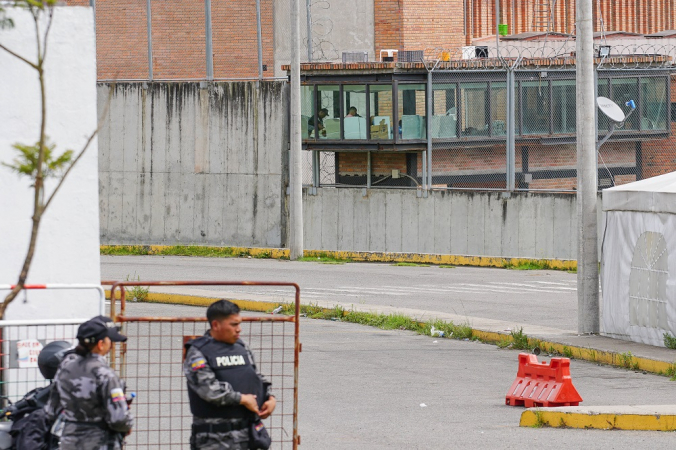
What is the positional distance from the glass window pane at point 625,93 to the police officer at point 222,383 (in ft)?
88.1

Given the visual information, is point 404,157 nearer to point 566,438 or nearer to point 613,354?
point 613,354

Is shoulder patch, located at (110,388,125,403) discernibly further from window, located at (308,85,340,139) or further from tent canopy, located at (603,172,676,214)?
window, located at (308,85,340,139)

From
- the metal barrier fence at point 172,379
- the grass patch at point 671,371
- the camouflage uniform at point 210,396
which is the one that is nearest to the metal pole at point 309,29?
the metal barrier fence at point 172,379

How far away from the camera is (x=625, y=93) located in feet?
105

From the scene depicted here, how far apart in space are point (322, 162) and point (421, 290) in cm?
976

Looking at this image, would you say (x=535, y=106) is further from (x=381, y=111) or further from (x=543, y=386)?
(x=543, y=386)

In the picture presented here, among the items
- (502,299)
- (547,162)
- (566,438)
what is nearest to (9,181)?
(566,438)

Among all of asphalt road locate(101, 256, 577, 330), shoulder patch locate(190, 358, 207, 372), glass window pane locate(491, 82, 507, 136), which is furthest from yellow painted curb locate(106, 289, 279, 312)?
glass window pane locate(491, 82, 507, 136)

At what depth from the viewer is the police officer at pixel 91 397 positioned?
6.38 metres

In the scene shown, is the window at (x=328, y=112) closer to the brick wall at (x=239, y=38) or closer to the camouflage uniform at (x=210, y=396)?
the brick wall at (x=239, y=38)

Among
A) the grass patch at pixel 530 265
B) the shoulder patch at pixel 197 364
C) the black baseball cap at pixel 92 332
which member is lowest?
the grass patch at pixel 530 265

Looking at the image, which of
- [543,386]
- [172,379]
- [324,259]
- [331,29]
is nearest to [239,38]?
[331,29]

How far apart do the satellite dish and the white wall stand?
20.8 m

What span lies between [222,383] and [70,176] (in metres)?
4.11
